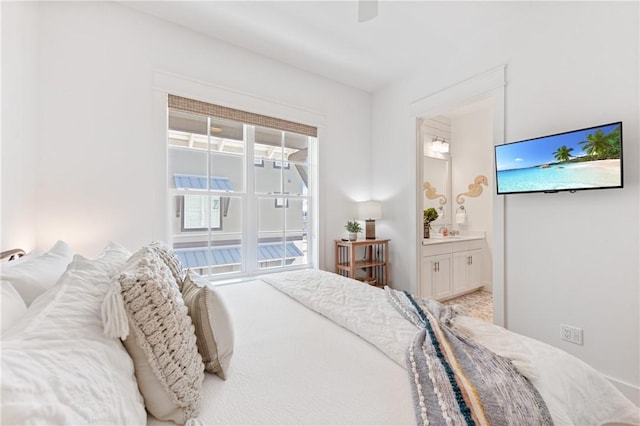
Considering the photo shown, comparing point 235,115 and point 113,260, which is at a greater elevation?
point 235,115

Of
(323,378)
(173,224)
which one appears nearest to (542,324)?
(323,378)

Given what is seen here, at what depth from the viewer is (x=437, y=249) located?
141 inches

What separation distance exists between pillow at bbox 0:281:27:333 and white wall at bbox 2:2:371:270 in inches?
50.2

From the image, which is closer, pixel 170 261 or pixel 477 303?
pixel 170 261

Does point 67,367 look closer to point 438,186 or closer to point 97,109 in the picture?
point 97,109

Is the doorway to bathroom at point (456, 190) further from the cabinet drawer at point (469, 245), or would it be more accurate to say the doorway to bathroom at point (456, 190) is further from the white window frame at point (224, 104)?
the white window frame at point (224, 104)

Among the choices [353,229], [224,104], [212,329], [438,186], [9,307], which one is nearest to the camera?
[9,307]

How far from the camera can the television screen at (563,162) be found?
1.79 meters

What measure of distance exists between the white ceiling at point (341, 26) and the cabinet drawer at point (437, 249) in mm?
2163

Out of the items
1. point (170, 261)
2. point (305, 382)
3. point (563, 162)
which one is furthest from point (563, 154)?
point (170, 261)

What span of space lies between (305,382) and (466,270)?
3.79 metres

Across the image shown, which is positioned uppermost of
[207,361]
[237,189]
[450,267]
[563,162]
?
[563,162]

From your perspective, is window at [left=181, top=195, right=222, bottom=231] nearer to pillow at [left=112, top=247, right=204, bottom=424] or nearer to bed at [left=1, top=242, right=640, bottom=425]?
bed at [left=1, top=242, right=640, bottom=425]

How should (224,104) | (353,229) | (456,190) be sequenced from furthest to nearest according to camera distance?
(456,190), (353,229), (224,104)
